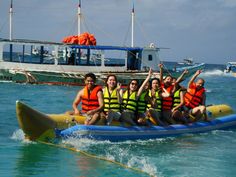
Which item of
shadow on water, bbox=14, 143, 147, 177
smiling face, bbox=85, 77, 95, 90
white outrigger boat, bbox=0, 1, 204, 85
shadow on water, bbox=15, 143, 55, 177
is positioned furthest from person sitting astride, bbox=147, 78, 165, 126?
white outrigger boat, bbox=0, 1, 204, 85

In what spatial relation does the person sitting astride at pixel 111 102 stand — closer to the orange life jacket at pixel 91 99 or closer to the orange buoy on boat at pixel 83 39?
the orange life jacket at pixel 91 99

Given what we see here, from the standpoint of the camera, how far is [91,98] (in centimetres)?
920

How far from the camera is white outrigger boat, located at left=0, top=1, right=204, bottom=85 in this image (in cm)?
2412

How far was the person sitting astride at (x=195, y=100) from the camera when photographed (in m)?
11.2

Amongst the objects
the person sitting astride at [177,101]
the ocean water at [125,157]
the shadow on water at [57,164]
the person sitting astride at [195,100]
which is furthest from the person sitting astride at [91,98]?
the person sitting astride at [195,100]

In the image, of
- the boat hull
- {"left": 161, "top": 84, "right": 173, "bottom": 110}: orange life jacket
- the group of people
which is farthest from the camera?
the boat hull

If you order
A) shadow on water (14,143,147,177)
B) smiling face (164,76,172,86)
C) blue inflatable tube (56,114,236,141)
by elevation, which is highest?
smiling face (164,76,172,86)

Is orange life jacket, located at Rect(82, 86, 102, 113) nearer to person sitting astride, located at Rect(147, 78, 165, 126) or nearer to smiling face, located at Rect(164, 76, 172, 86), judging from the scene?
person sitting astride, located at Rect(147, 78, 165, 126)

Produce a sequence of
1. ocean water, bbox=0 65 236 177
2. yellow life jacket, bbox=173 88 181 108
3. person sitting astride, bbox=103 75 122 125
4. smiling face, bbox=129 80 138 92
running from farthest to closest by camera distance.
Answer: yellow life jacket, bbox=173 88 181 108 → smiling face, bbox=129 80 138 92 → person sitting astride, bbox=103 75 122 125 → ocean water, bbox=0 65 236 177

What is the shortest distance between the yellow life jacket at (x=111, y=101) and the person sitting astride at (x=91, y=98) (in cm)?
32

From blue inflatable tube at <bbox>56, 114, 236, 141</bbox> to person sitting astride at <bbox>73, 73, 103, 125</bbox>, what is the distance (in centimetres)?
26

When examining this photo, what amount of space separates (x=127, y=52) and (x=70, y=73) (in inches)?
138

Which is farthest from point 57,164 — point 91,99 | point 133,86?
point 133,86

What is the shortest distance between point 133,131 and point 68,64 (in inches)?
615
